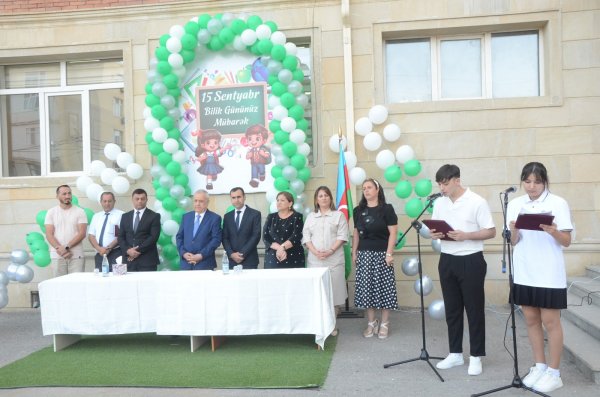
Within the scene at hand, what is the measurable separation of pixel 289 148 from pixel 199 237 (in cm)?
155

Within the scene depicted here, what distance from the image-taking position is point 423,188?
6.90 m

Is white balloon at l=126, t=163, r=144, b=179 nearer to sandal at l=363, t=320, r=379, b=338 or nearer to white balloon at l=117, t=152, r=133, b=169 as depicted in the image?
white balloon at l=117, t=152, r=133, b=169

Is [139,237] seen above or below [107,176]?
below

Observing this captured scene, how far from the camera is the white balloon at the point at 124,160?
7.90 m

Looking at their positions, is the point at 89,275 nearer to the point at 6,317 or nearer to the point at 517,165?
the point at 6,317

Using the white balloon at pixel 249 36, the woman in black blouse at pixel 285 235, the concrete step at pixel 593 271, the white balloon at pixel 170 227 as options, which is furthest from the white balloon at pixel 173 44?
the concrete step at pixel 593 271

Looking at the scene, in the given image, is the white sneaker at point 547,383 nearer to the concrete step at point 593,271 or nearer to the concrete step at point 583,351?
the concrete step at point 583,351

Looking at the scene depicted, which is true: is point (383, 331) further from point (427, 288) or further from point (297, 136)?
point (297, 136)

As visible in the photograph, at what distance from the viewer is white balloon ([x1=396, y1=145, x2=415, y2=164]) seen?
23.5 feet

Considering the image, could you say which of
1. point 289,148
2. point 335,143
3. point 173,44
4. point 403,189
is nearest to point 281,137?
point 289,148

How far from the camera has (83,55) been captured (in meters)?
8.58

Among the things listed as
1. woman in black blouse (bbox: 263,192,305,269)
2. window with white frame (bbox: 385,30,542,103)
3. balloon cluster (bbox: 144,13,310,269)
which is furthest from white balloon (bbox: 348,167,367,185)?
window with white frame (bbox: 385,30,542,103)

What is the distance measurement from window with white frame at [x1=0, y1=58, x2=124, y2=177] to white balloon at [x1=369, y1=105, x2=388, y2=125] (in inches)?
152

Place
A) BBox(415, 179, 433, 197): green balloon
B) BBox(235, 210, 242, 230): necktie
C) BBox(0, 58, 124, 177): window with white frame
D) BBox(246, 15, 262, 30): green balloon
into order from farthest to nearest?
BBox(0, 58, 124, 177): window with white frame → BBox(246, 15, 262, 30): green balloon → BBox(415, 179, 433, 197): green balloon → BBox(235, 210, 242, 230): necktie
